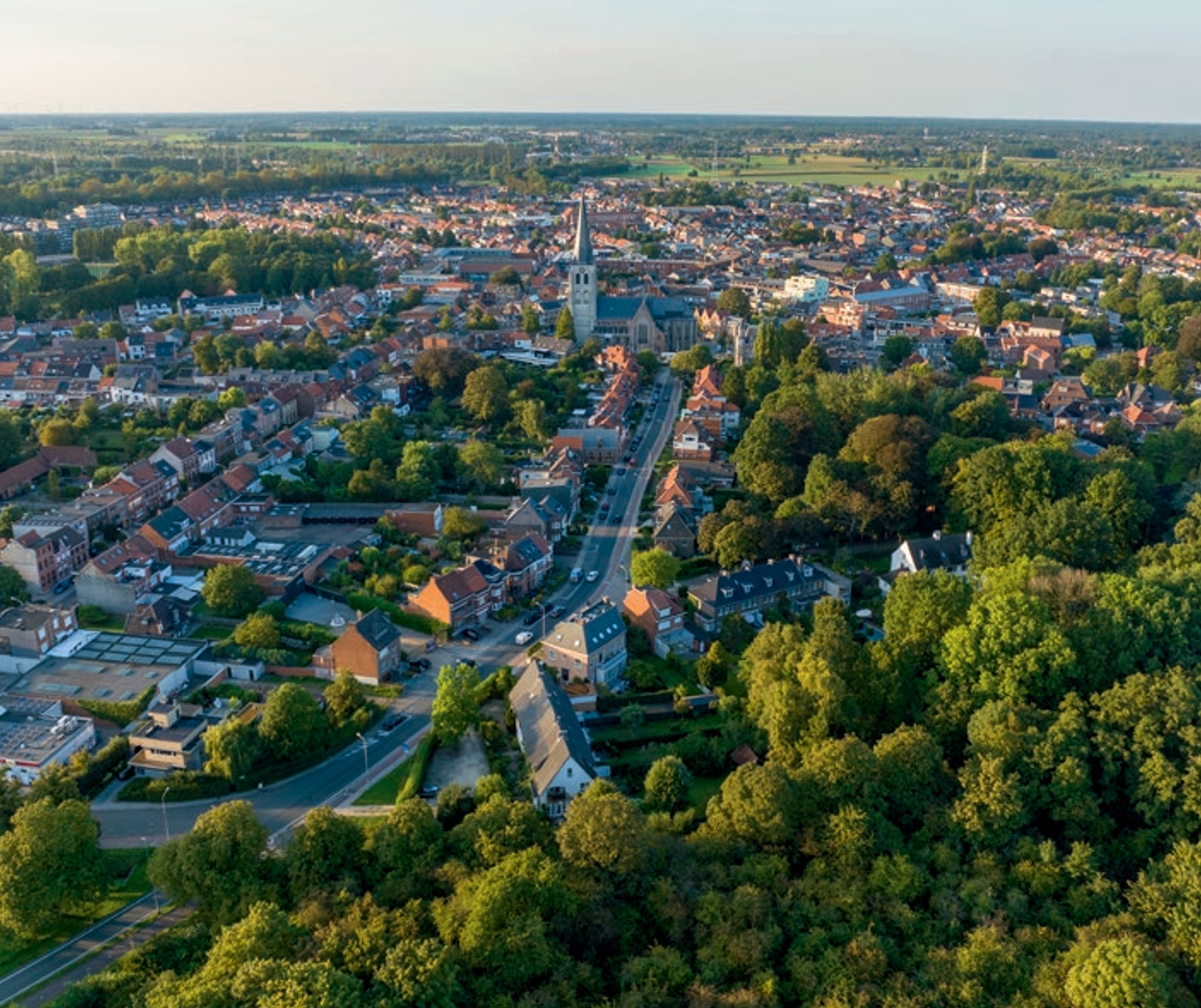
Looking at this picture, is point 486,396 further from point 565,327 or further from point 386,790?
point 386,790

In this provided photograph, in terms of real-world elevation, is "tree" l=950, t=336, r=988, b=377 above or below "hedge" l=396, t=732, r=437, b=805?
above

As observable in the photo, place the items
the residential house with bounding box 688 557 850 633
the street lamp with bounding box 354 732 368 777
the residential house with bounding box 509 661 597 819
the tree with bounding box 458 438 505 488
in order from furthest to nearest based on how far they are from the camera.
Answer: the tree with bounding box 458 438 505 488 < the residential house with bounding box 688 557 850 633 < the street lamp with bounding box 354 732 368 777 < the residential house with bounding box 509 661 597 819

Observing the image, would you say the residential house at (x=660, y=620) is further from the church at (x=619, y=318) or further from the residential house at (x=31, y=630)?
the church at (x=619, y=318)

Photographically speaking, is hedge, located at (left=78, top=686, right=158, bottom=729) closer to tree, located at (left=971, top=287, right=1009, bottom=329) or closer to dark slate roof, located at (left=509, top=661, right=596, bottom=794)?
dark slate roof, located at (left=509, top=661, right=596, bottom=794)

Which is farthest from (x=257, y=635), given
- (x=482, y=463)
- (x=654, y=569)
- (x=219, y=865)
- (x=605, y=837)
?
(x=605, y=837)

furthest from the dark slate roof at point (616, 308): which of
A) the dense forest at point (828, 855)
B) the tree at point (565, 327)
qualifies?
the dense forest at point (828, 855)

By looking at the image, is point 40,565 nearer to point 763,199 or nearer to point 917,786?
point 917,786

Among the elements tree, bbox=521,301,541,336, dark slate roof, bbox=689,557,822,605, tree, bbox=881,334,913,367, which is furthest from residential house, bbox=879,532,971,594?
tree, bbox=521,301,541,336
